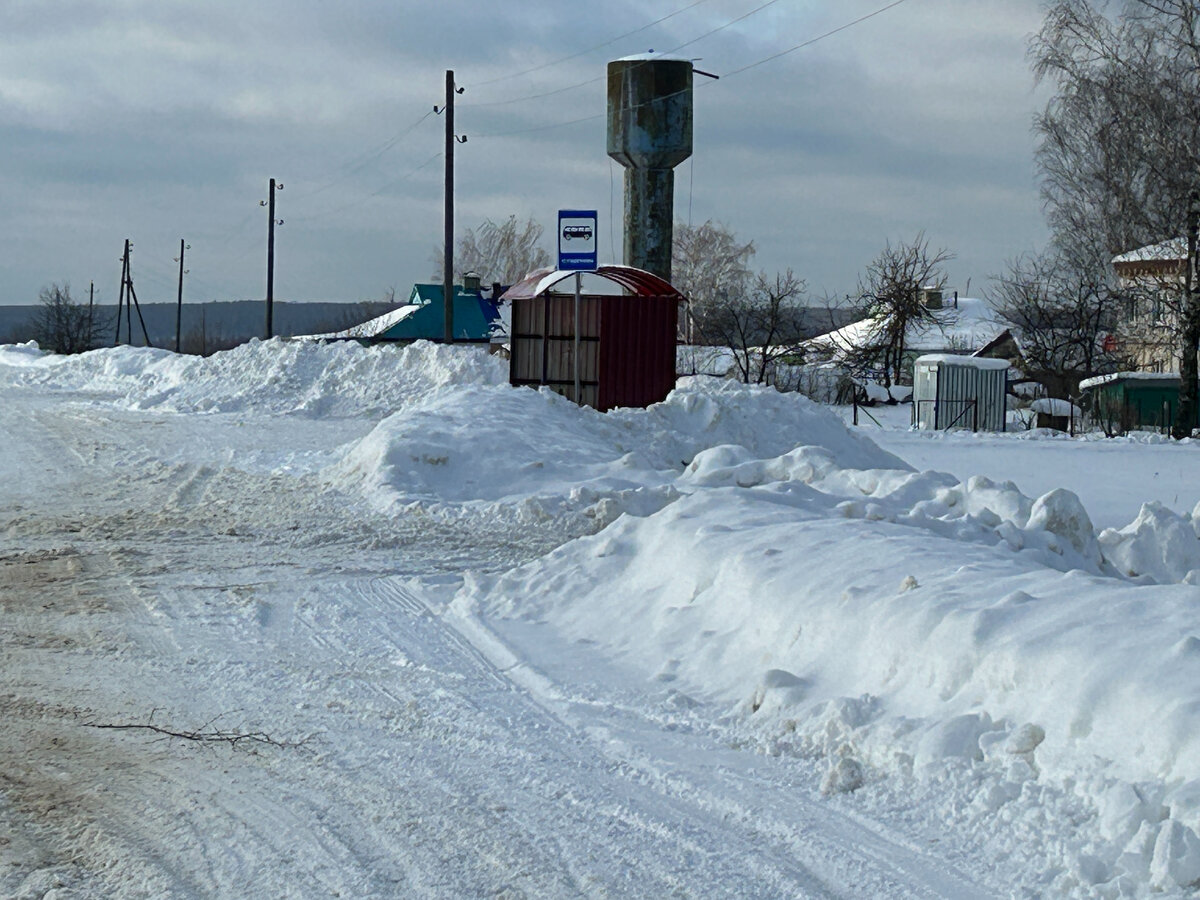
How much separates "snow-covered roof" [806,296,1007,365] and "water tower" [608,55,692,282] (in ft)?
83.0

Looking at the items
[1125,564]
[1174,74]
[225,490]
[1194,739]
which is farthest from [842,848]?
[1174,74]

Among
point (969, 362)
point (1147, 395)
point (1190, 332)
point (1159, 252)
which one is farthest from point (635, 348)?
point (1147, 395)

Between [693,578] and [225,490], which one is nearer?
[693,578]

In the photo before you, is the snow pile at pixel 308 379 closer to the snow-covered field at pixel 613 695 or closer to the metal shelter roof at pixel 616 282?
the metal shelter roof at pixel 616 282

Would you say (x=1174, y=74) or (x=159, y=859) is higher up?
(x=1174, y=74)

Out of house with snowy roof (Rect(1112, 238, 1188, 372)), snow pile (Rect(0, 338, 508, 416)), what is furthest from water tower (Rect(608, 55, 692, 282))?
house with snowy roof (Rect(1112, 238, 1188, 372))

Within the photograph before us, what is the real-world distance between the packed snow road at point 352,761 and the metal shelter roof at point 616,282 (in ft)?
36.7

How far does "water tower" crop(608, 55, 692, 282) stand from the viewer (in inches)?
980

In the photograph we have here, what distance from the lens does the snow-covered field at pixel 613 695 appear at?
379 cm

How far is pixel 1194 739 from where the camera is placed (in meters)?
3.93

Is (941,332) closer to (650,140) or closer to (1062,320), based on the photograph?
(1062,320)

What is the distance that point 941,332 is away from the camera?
60.8 meters

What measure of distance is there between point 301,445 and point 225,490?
14.5 feet

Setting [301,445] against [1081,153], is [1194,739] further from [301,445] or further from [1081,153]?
[1081,153]
